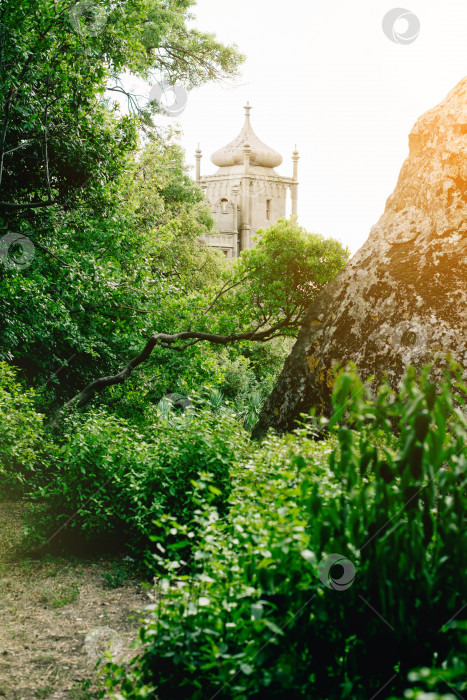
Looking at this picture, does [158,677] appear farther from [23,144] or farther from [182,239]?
[182,239]

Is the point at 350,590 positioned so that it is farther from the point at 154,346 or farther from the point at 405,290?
the point at 154,346

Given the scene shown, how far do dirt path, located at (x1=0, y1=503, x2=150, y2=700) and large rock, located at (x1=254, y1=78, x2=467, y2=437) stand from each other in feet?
11.3

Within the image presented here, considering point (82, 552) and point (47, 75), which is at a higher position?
point (47, 75)

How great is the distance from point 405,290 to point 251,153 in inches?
2852

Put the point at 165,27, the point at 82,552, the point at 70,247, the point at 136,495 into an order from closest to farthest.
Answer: the point at 136,495, the point at 82,552, the point at 70,247, the point at 165,27

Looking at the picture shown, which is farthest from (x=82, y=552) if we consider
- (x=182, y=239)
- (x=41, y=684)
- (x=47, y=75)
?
(x=182, y=239)

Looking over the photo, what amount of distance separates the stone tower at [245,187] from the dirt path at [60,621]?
2432 inches

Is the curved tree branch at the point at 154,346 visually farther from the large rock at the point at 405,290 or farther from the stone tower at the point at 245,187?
the stone tower at the point at 245,187

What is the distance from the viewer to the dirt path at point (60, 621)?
416 cm

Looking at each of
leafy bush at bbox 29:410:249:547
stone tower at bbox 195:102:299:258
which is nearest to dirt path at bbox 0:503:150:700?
leafy bush at bbox 29:410:249:547

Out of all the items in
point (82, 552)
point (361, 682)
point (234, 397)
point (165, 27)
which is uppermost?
point (165, 27)

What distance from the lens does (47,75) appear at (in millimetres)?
8023

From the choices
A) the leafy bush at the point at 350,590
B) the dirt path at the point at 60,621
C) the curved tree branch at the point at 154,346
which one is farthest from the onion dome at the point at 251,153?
the leafy bush at the point at 350,590

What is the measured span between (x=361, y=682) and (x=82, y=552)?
487 cm
